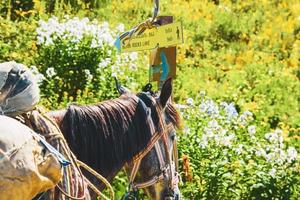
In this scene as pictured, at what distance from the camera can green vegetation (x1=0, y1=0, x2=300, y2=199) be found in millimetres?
6234

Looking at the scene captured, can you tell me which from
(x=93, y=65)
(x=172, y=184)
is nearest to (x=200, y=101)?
(x=93, y=65)

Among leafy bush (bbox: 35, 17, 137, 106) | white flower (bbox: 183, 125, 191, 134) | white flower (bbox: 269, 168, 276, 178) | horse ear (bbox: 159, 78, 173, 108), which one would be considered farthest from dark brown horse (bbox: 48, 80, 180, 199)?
leafy bush (bbox: 35, 17, 137, 106)

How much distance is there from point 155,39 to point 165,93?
0.95 metres

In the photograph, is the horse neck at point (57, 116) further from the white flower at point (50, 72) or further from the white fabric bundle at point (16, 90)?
the white flower at point (50, 72)

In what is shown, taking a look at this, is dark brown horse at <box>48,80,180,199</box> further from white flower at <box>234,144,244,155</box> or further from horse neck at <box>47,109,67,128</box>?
white flower at <box>234,144,244,155</box>

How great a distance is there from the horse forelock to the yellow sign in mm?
1001

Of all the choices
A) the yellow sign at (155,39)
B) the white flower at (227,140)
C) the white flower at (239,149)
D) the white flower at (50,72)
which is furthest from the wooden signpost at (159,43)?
the white flower at (50,72)

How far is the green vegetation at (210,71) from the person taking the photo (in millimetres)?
6234

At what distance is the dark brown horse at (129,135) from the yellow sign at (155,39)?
840 millimetres

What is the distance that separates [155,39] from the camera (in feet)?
15.7

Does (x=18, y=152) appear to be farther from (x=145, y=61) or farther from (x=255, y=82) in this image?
(x=255, y=82)

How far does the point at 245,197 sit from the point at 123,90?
2.74m

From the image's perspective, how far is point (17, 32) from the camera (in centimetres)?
870

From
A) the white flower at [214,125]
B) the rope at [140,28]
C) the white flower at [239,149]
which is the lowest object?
the white flower at [239,149]
